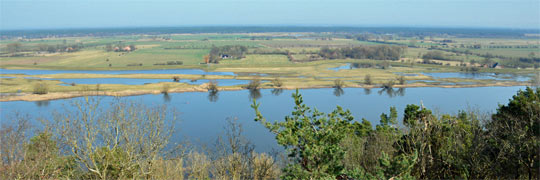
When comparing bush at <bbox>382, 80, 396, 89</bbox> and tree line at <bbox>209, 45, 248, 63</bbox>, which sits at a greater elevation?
tree line at <bbox>209, 45, 248, 63</bbox>

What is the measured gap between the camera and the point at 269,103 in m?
29.6

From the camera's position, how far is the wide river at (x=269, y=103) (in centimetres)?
2305

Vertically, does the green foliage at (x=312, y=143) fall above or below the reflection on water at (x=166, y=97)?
above

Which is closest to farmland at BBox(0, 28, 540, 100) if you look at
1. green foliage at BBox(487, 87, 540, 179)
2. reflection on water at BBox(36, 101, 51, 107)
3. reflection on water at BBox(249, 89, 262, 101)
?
reflection on water at BBox(249, 89, 262, 101)

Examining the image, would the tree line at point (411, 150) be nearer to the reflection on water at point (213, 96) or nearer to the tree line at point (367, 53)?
the reflection on water at point (213, 96)

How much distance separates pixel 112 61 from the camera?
54938 mm

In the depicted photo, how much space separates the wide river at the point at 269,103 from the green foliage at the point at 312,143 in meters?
12.9

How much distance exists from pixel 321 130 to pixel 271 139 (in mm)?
14212

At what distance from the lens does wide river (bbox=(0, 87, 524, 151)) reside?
23.0 m

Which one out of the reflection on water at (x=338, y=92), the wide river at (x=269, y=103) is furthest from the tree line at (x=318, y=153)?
the reflection on water at (x=338, y=92)

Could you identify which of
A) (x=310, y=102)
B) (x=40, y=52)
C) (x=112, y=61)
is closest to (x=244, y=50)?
(x=112, y=61)

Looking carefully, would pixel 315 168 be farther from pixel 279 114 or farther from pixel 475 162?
pixel 279 114

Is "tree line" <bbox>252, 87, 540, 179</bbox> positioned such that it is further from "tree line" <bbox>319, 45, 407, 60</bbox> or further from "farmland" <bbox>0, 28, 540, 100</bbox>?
"tree line" <bbox>319, 45, 407, 60</bbox>

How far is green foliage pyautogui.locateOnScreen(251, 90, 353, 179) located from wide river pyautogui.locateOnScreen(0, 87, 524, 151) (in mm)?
12915
